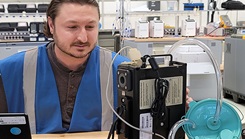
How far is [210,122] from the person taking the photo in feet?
2.86

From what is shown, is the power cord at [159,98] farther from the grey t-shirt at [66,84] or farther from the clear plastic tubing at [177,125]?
the grey t-shirt at [66,84]

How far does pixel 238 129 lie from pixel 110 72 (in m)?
0.63

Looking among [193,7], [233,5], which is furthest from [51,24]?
[233,5]

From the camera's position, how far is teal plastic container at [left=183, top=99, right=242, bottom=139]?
88 cm

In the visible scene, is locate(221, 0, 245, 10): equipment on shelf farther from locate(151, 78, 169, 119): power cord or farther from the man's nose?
locate(151, 78, 169, 119): power cord

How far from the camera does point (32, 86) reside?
1339mm

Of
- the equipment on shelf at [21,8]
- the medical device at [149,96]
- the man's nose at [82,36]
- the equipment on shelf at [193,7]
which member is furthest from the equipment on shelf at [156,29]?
the medical device at [149,96]

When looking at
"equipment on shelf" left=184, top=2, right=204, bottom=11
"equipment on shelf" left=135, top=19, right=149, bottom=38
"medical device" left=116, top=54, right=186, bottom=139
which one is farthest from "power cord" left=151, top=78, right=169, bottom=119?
"equipment on shelf" left=184, top=2, right=204, bottom=11

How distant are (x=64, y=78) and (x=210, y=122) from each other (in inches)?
27.5

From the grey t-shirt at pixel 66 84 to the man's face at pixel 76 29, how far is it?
0.07 meters

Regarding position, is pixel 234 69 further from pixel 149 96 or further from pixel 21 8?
pixel 21 8

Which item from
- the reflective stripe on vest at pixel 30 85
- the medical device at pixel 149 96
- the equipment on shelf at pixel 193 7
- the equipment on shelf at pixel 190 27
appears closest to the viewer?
the medical device at pixel 149 96

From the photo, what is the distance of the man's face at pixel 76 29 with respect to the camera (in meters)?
1.27

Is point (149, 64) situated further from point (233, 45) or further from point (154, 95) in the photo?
point (233, 45)
